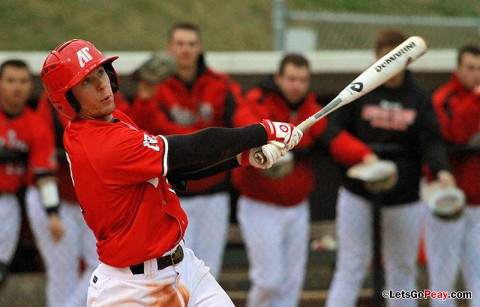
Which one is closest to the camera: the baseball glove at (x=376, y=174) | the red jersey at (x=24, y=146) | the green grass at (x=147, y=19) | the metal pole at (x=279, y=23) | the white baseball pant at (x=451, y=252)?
the baseball glove at (x=376, y=174)

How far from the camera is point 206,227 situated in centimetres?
604

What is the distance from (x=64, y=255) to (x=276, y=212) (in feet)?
4.51

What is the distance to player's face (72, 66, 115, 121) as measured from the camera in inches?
148

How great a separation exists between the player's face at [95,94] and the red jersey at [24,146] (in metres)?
2.16

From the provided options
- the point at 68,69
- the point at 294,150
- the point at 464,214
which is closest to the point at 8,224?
the point at 294,150

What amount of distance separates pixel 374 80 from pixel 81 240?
8.44 feet

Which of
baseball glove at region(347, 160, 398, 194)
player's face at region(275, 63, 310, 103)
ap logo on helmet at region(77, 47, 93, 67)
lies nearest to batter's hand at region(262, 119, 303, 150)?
ap logo on helmet at region(77, 47, 93, 67)

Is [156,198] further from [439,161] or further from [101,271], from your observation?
[439,161]

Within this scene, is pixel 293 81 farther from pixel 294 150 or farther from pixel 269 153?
pixel 269 153

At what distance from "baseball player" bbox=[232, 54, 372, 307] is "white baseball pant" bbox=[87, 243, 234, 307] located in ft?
6.64

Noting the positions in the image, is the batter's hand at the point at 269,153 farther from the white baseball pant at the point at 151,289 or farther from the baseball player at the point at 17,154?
the baseball player at the point at 17,154

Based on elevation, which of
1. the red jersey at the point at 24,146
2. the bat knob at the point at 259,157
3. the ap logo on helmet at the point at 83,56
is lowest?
the red jersey at the point at 24,146

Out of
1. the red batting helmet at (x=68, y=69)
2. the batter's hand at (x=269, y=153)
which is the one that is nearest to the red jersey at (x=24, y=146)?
the red batting helmet at (x=68, y=69)

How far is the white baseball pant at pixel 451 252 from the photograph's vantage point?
5984mm
